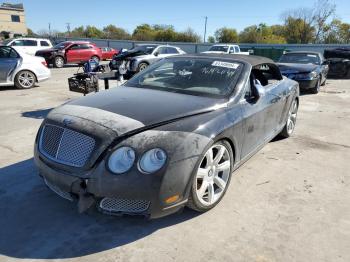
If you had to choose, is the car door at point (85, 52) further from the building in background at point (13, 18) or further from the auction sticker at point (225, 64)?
the building in background at point (13, 18)

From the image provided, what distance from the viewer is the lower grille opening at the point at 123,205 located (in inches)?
109

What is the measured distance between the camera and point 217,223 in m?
3.15

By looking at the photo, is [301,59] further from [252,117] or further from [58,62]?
[58,62]

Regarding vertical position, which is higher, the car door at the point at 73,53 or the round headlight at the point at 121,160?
the round headlight at the point at 121,160

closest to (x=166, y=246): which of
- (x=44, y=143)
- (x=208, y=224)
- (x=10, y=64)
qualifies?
(x=208, y=224)

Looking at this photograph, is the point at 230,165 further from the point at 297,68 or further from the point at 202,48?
the point at 202,48

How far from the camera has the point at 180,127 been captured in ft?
9.83

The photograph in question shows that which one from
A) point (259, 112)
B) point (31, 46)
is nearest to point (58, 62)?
point (31, 46)

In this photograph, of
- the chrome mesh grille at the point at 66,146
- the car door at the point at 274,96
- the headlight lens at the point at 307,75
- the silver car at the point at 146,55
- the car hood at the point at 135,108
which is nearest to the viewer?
the chrome mesh grille at the point at 66,146

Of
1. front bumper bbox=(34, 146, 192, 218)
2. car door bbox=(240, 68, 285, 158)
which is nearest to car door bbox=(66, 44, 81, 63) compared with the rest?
car door bbox=(240, 68, 285, 158)

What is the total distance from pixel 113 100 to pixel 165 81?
930mm

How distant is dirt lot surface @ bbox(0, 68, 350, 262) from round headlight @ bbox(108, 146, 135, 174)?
0.66 meters

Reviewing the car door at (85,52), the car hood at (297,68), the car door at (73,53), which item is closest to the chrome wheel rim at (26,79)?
the car hood at (297,68)

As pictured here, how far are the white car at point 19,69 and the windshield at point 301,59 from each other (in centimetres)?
884
